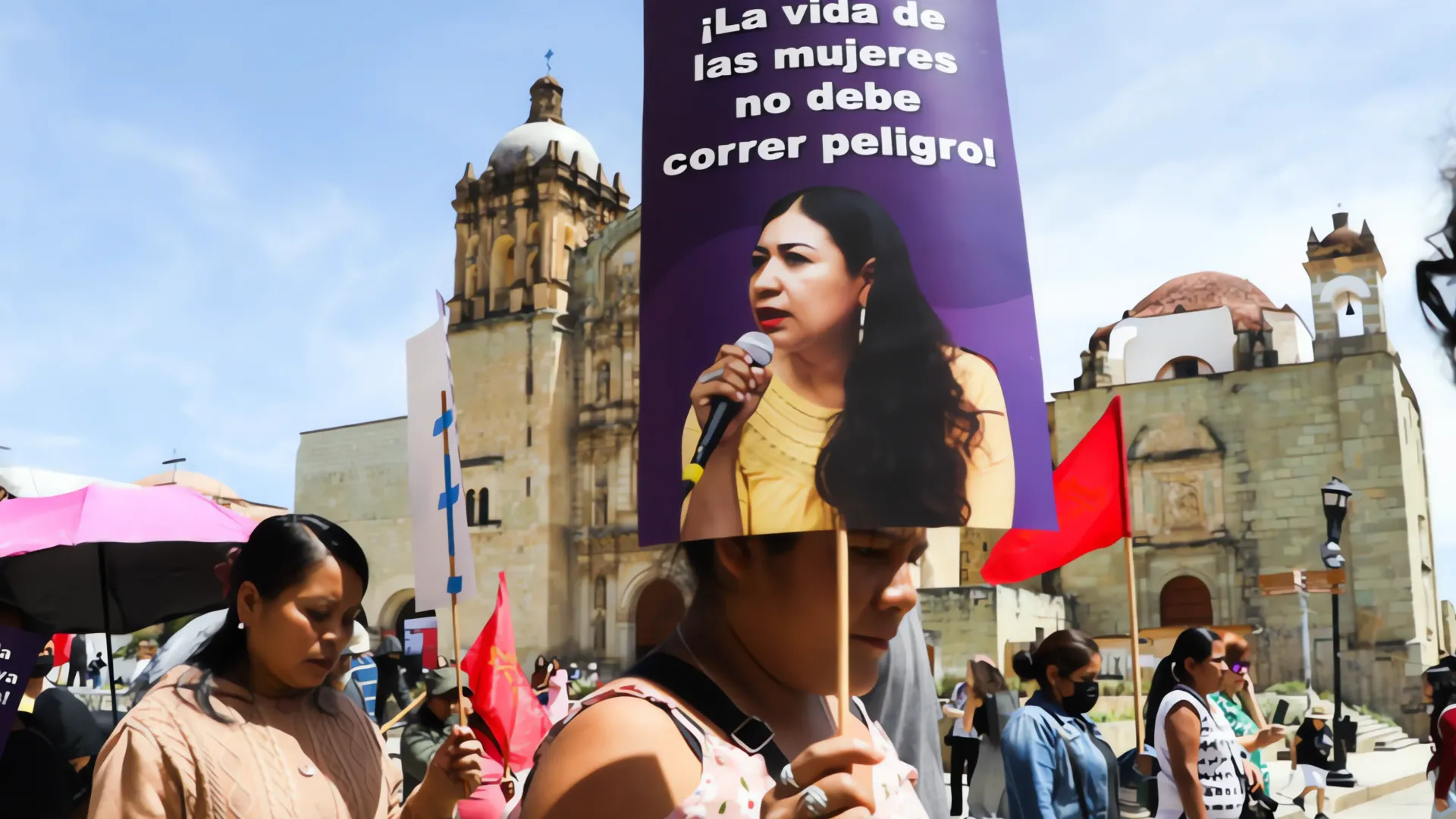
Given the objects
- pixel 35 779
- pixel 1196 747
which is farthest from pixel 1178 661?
pixel 35 779

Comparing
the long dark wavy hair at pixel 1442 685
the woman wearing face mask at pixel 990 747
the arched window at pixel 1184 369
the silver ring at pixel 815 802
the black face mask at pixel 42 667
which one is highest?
the arched window at pixel 1184 369

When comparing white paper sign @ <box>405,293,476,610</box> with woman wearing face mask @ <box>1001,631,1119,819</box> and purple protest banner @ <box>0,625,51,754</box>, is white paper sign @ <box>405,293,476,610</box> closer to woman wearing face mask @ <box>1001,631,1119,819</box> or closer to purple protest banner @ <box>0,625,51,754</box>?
purple protest banner @ <box>0,625,51,754</box>

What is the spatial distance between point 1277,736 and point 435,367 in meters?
3.91

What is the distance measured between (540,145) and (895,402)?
3027 cm

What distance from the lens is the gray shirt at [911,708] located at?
397 cm

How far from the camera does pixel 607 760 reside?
65.1 inches

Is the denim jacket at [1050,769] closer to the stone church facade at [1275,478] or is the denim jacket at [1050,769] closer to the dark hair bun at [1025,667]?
the dark hair bun at [1025,667]

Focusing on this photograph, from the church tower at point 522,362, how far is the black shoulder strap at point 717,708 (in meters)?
26.8

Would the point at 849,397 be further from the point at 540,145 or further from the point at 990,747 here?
the point at 540,145

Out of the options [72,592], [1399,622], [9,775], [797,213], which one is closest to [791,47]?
[797,213]

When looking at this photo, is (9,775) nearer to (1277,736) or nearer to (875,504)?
(875,504)

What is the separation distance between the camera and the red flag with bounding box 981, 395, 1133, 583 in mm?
4574

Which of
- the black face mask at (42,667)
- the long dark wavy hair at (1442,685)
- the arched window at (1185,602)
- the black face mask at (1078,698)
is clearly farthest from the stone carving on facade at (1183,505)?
the black face mask at (42,667)

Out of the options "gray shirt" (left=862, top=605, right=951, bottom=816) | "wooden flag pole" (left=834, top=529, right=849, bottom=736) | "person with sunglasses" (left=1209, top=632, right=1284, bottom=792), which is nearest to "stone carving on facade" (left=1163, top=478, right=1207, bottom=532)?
"person with sunglasses" (left=1209, top=632, right=1284, bottom=792)
